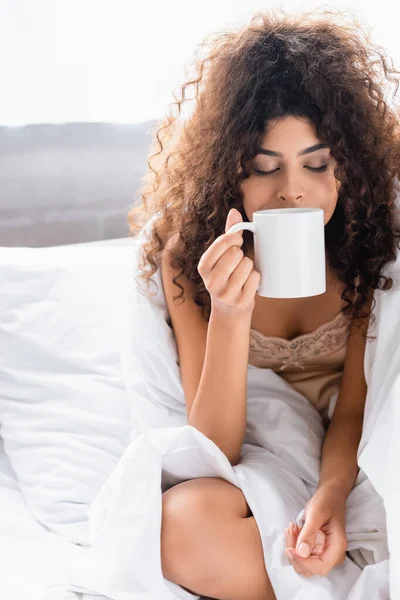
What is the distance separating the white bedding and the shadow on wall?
2.27 ft

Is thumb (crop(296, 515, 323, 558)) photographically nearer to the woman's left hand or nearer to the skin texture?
the woman's left hand

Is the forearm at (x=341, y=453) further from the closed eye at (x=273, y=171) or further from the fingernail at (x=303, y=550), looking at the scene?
the closed eye at (x=273, y=171)

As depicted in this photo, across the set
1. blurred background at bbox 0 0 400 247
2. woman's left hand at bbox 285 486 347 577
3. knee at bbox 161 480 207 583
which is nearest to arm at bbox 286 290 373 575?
woman's left hand at bbox 285 486 347 577

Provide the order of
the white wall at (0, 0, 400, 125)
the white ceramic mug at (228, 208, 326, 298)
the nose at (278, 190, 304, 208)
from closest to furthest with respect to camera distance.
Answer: the white ceramic mug at (228, 208, 326, 298), the nose at (278, 190, 304, 208), the white wall at (0, 0, 400, 125)

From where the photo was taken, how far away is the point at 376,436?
94 centimetres

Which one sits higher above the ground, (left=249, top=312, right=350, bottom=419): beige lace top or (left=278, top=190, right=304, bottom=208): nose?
(left=278, top=190, right=304, bottom=208): nose

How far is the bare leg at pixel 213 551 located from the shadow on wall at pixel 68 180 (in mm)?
958

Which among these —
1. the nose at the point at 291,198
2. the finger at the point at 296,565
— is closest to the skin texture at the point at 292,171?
the nose at the point at 291,198

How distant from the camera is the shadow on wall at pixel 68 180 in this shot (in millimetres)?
1734

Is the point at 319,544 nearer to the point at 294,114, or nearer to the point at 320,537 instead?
the point at 320,537

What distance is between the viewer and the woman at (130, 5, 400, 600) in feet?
3.01

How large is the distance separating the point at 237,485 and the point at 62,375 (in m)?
0.48

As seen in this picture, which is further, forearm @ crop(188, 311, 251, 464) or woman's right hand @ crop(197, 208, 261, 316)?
forearm @ crop(188, 311, 251, 464)

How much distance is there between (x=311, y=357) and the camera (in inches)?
49.1
